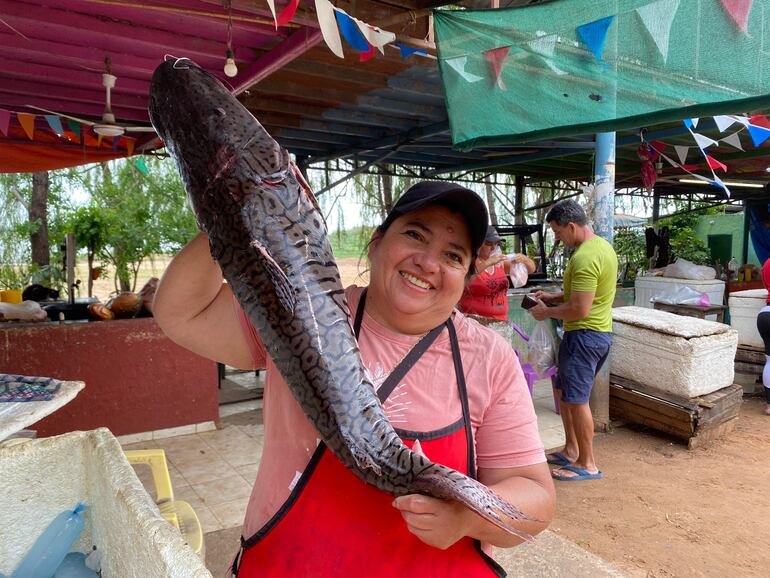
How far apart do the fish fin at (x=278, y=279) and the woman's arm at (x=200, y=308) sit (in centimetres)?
16

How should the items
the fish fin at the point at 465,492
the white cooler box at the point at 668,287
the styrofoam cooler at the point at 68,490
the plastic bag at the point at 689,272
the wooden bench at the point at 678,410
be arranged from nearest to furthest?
1. the fish fin at the point at 465,492
2. the styrofoam cooler at the point at 68,490
3. the wooden bench at the point at 678,410
4. the white cooler box at the point at 668,287
5. the plastic bag at the point at 689,272

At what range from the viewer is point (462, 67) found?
3031mm

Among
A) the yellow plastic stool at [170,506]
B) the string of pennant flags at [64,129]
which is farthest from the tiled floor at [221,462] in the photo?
the string of pennant flags at [64,129]

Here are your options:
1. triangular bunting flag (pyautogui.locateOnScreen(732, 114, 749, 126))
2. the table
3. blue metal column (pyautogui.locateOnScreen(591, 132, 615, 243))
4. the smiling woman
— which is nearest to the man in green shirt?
blue metal column (pyautogui.locateOnScreen(591, 132, 615, 243))

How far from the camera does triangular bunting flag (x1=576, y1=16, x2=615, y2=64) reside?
8.09 feet

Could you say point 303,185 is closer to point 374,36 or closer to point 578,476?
point 374,36

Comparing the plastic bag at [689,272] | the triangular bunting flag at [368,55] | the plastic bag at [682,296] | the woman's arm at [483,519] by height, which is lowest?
the plastic bag at [682,296]

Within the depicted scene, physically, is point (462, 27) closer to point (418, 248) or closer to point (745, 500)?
point (418, 248)

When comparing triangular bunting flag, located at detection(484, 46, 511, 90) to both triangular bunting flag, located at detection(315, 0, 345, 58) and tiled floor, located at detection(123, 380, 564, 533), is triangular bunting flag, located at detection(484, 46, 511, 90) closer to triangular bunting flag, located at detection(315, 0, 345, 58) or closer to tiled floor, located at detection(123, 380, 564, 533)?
triangular bunting flag, located at detection(315, 0, 345, 58)

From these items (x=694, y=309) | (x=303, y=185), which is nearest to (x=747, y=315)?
(x=694, y=309)

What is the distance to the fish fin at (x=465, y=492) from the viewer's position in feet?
3.20

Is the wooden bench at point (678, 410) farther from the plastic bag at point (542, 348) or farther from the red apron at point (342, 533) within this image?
the red apron at point (342, 533)

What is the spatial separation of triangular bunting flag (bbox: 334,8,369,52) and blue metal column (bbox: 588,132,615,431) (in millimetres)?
3354

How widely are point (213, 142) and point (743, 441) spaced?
633 cm
